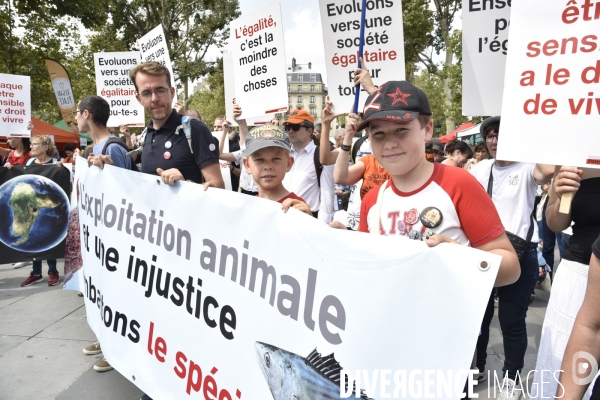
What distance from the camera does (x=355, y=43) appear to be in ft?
12.5

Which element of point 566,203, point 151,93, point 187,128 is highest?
point 151,93

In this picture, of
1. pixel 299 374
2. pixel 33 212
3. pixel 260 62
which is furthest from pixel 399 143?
pixel 33 212

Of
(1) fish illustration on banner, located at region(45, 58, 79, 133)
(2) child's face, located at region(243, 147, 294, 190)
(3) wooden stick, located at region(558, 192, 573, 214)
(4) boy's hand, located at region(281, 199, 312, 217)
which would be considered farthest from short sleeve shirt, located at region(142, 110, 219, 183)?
(1) fish illustration on banner, located at region(45, 58, 79, 133)

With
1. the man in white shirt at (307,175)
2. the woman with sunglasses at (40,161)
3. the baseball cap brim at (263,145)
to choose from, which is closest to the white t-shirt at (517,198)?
the man in white shirt at (307,175)

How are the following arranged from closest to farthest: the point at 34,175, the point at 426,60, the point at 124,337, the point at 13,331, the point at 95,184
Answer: the point at 124,337 < the point at 95,184 < the point at 13,331 < the point at 34,175 < the point at 426,60

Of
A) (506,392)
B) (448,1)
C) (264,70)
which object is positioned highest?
(448,1)

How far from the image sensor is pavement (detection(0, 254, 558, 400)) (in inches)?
119

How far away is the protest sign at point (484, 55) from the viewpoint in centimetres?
288

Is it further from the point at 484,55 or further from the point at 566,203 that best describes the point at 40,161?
the point at 566,203

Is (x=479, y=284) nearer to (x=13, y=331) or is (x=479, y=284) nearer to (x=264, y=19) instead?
(x=264, y=19)

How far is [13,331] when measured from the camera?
4094mm

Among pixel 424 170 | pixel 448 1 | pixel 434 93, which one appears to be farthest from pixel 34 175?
pixel 434 93

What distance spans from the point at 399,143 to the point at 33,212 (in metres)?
5.03

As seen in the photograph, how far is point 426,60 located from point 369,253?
28.9 metres
